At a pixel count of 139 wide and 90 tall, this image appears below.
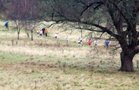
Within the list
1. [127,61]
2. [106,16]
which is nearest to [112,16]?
[106,16]

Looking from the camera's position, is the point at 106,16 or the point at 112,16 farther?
the point at 106,16

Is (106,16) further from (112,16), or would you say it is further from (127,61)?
(127,61)

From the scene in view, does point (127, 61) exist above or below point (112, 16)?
below

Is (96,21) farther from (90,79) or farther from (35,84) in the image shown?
(35,84)

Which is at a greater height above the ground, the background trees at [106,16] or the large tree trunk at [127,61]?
the background trees at [106,16]

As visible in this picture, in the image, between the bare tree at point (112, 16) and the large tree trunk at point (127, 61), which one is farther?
the large tree trunk at point (127, 61)

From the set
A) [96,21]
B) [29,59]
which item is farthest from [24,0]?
[96,21]

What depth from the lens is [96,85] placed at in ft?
50.3

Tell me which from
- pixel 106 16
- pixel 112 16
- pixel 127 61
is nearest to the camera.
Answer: pixel 112 16

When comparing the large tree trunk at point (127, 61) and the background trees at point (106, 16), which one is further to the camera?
the large tree trunk at point (127, 61)

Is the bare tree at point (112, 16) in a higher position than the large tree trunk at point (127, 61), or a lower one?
higher

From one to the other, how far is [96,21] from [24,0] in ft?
116

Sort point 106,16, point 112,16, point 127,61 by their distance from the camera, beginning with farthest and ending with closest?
point 106,16, point 127,61, point 112,16

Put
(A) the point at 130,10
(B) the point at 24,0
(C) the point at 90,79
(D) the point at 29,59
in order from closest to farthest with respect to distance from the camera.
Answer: (C) the point at 90,79 → (A) the point at 130,10 → (D) the point at 29,59 → (B) the point at 24,0
